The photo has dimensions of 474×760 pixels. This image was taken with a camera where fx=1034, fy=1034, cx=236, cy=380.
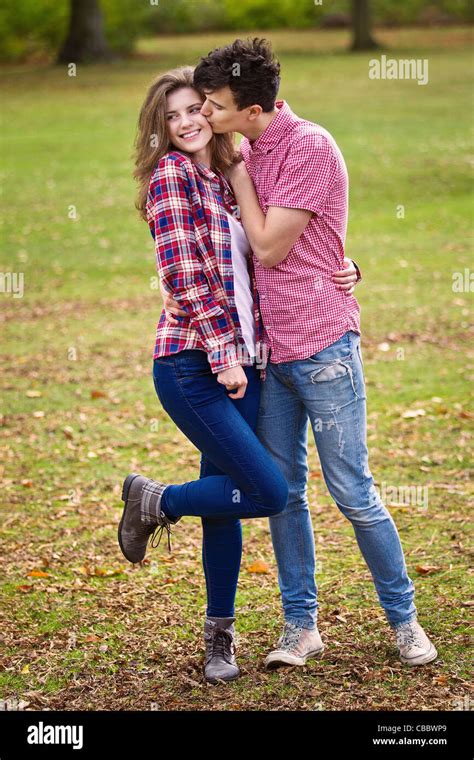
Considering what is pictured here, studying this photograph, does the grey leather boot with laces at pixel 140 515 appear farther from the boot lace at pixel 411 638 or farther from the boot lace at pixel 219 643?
the boot lace at pixel 411 638

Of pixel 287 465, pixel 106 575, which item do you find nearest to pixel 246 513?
pixel 287 465

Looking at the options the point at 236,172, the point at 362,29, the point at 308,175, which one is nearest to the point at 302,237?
the point at 308,175

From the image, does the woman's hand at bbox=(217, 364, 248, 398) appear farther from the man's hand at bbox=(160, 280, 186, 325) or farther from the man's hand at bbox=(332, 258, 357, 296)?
the man's hand at bbox=(332, 258, 357, 296)

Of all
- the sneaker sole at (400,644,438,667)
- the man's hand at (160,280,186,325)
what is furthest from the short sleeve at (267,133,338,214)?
the sneaker sole at (400,644,438,667)

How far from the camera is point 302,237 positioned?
3.49 meters

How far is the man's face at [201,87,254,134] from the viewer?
337 cm

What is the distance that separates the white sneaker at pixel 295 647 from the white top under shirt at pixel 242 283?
111 cm

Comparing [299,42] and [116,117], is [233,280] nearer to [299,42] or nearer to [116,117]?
[116,117]

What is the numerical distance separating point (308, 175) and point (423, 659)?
1789mm

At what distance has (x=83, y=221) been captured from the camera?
582 inches

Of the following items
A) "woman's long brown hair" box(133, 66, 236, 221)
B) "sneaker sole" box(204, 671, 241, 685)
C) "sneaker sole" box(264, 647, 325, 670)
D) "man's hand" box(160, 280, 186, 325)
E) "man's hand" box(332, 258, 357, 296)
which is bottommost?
"sneaker sole" box(204, 671, 241, 685)

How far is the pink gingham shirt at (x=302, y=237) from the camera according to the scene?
3400mm

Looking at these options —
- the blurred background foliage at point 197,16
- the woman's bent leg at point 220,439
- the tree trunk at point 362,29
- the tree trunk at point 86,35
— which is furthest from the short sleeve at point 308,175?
the blurred background foliage at point 197,16

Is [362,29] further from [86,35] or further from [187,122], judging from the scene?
[187,122]
